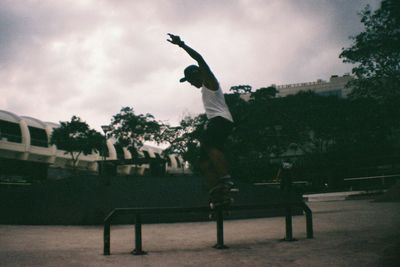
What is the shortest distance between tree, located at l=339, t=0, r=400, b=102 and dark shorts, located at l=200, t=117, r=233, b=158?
22.4 meters

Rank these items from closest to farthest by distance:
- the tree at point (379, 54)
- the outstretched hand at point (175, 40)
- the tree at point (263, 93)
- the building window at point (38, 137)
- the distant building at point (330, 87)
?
the outstretched hand at point (175, 40)
the tree at point (379, 54)
the tree at point (263, 93)
the building window at point (38, 137)
the distant building at point (330, 87)

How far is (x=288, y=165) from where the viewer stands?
13.8 metres

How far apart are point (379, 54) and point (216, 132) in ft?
79.5

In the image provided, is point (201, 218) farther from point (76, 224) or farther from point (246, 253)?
point (246, 253)

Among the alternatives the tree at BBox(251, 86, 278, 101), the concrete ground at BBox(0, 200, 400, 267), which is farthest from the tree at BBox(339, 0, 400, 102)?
the concrete ground at BBox(0, 200, 400, 267)

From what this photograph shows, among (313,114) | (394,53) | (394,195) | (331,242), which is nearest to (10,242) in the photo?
(331,242)

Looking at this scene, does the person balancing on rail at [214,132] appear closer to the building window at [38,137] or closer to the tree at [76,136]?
the tree at [76,136]

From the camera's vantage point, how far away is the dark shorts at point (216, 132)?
4637 mm

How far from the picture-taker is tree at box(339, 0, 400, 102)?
23273mm

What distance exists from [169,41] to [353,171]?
21.6 m

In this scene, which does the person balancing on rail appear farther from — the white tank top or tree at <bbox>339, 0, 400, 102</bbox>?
tree at <bbox>339, 0, 400, 102</bbox>

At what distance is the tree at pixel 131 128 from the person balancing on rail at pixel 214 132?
38241 mm

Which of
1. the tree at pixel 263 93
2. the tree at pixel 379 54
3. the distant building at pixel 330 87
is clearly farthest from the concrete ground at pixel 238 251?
the distant building at pixel 330 87

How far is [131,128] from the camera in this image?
42344 mm
